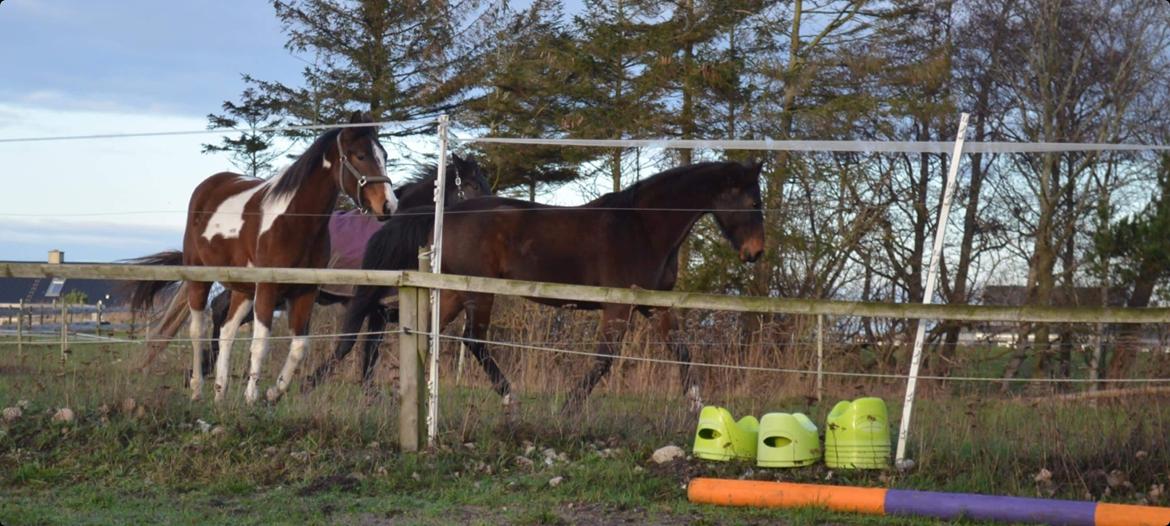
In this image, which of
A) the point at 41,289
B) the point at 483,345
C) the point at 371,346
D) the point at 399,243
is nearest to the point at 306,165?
the point at 399,243

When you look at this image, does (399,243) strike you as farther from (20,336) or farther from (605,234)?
(20,336)

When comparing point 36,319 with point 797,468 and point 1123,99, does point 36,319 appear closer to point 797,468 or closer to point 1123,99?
point 1123,99

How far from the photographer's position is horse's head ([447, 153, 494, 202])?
1105 cm

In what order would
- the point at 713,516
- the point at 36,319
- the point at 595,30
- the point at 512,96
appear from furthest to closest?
1. the point at 36,319
2. the point at 512,96
3. the point at 595,30
4. the point at 713,516

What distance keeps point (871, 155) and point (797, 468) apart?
1197 centimetres

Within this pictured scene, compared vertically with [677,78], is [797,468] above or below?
below

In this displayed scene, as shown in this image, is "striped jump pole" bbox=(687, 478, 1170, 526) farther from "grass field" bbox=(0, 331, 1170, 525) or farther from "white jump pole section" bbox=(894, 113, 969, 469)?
"white jump pole section" bbox=(894, 113, 969, 469)

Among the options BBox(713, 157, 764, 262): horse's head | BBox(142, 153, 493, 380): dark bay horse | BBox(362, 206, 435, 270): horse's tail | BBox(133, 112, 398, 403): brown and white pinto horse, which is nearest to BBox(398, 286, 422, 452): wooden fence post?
BBox(133, 112, 398, 403): brown and white pinto horse

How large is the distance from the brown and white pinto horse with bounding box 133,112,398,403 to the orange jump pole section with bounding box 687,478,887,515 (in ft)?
10.4

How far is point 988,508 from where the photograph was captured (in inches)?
191

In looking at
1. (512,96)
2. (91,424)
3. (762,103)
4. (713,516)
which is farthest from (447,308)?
(512,96)

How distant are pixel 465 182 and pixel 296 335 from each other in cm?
338

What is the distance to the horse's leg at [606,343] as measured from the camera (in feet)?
24.3

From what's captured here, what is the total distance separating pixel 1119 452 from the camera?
5711 millimetres
